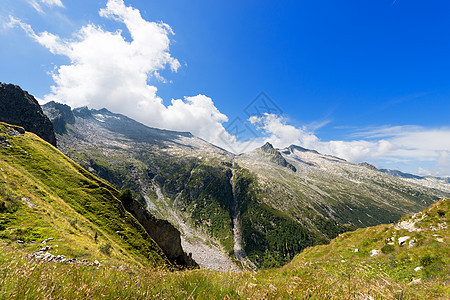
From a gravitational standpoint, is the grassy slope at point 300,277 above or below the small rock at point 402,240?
below

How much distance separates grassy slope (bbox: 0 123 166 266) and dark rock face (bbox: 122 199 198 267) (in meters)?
10.5

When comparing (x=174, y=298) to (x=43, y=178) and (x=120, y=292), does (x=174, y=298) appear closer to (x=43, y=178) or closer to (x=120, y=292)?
(x=120, y=292)

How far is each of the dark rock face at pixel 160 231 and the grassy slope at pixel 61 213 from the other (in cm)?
1046

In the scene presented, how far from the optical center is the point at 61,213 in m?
29.3

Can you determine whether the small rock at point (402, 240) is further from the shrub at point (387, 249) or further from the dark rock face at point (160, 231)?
the dark rock face at point (160, 231)

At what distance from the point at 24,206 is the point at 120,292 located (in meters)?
30.2

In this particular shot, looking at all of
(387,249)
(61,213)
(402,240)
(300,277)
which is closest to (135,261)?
(61,213)

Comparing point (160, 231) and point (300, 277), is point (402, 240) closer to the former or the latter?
point (300, 277)

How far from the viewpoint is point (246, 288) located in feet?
15.5

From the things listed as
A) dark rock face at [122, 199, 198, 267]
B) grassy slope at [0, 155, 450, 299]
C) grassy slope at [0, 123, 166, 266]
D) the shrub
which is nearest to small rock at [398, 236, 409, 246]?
grassy slope at [0, 155, 450, 299]

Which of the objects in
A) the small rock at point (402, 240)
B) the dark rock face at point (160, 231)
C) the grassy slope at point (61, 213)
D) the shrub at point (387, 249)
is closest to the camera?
the shrub at point (387, 249)

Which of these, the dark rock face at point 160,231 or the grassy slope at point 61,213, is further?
the dark rock face at point 160,231

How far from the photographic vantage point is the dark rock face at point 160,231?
59188 mm

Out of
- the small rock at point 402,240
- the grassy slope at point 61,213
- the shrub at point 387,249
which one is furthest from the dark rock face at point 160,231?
the small rock at point 402,240
